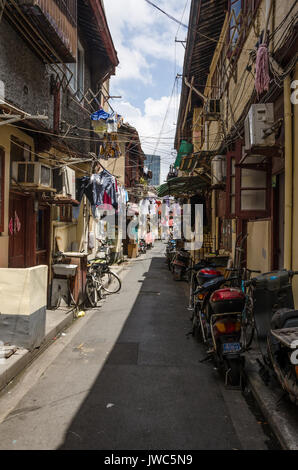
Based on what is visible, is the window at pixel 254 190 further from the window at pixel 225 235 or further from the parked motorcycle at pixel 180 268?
the parked motorcycle at pixel 180 268

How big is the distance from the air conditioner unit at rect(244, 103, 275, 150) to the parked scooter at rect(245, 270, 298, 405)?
2.41m

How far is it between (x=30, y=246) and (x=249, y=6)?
795 cm

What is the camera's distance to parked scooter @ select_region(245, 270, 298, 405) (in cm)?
348

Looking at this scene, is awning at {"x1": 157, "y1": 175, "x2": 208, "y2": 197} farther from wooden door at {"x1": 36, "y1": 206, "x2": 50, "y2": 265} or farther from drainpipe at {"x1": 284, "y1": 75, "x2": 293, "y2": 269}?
drainpipe at {"x1": 284, "y1": 75, "x2": 293, "y2": 269}

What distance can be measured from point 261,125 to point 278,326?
360 cm

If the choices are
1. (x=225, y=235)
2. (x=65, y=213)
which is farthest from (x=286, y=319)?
(x=65, y=213)

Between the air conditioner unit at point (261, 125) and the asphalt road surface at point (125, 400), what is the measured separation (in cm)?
382

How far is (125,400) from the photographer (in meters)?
4.32

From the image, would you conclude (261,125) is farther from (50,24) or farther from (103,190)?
(103,190)

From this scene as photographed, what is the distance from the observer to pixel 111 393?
4516 millimetres

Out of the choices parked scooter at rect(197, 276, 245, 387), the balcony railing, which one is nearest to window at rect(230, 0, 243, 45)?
the balcony railing

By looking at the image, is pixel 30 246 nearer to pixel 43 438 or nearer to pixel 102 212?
pixel 43 438

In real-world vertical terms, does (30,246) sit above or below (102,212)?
below

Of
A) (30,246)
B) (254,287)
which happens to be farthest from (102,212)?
(254,287)
